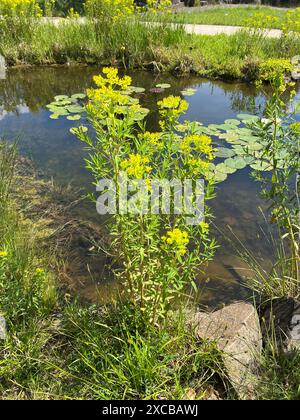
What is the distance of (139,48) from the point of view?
6.62 metres

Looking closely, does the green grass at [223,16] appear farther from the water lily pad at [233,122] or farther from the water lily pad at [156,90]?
the water lily pad at [233,122]

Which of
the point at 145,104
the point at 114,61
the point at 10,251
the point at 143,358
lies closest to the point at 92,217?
the point at 10,251

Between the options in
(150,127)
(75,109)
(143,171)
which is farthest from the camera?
(75,109)

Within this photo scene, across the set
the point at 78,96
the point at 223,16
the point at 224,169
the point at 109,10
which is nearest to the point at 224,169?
the point at 224,169

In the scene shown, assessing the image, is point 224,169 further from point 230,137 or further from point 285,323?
point 285,323

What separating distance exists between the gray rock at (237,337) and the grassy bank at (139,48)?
16.5 ft

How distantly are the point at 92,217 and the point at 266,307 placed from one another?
1.71m

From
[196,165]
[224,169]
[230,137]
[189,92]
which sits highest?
[196,165]

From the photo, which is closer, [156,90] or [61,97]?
[61,97]

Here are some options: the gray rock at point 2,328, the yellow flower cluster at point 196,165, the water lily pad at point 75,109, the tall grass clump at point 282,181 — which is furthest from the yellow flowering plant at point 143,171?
the water lily pad at point 75,109

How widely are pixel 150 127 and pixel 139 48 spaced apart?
103 inches

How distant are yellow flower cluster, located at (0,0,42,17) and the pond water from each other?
100 cm

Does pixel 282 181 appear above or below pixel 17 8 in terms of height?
below
